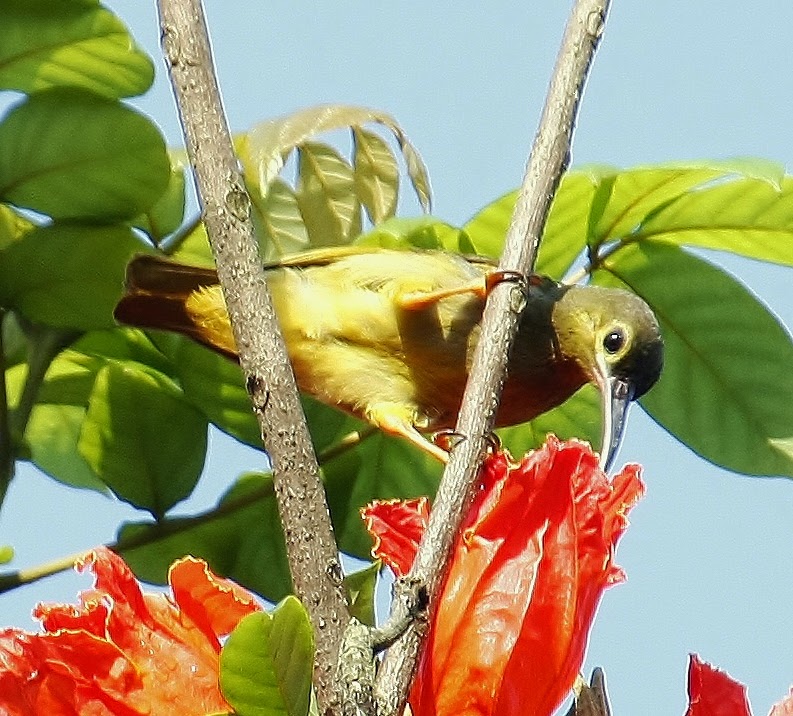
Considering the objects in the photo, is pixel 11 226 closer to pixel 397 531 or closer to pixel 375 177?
pixel 375 177

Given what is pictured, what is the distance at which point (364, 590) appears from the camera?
1690mm

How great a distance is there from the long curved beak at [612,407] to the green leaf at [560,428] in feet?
0.10

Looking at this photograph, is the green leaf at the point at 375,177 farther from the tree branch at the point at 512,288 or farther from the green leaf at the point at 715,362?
the tree branch at the point at 512,288

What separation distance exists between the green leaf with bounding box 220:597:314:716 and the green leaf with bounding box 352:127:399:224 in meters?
1.33

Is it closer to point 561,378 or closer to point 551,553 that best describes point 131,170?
point 551,553

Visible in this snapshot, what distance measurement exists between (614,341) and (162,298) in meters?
1.22

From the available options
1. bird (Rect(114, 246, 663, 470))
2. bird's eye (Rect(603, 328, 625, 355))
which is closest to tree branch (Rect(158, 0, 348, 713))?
bird (Rect(114, 246, 663, 470))

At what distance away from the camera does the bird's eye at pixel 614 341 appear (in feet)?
10.5

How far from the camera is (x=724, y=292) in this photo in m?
2.32

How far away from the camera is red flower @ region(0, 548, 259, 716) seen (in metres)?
1.38

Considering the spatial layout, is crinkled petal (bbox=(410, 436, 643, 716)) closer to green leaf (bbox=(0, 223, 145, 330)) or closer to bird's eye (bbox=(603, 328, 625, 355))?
green leaf (bbox=(0, 223, 145, 330))

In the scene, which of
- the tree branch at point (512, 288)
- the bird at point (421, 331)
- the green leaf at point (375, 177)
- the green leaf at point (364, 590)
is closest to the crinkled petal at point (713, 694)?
the tree branch at point (512, 288)

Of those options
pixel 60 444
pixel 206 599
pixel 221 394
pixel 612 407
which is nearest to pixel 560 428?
pixel 612 407

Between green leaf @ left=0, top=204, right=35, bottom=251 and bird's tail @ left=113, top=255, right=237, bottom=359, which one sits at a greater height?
green leaf @ left=0, top=204, right=35, bottom=251
